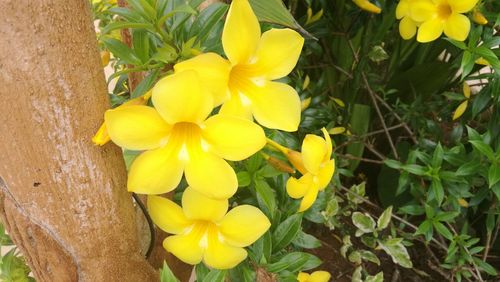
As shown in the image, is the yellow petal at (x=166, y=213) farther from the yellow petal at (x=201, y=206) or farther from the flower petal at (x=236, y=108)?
the flower petal at (x=236, y=108)

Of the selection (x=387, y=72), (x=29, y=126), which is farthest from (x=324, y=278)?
(x=387, y=72)

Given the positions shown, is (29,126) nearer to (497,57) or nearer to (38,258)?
(38,258)

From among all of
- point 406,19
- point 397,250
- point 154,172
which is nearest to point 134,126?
point 154,172

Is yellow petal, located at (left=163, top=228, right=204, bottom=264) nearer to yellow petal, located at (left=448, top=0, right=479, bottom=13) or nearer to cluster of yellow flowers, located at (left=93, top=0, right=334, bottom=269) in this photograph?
cluster of yellow flowers, located at (left=93, top=0, right=334, bottom=269)

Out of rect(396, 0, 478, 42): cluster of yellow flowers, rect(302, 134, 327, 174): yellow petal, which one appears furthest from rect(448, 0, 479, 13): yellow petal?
rect(302, 134, 327, 174): yellow petal

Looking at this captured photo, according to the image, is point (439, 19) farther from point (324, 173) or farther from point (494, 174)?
point (324, 173)
